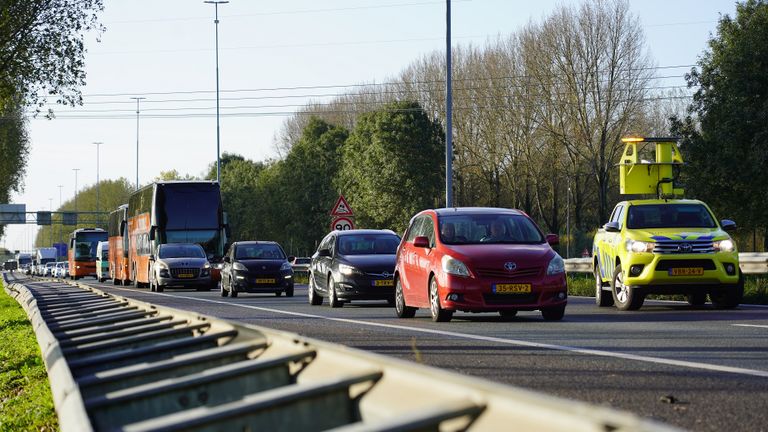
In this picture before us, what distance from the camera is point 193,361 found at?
518 centimetres

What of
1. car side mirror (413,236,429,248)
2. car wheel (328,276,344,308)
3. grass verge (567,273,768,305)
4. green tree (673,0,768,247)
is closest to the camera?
car side mirror (413,236,429,248)

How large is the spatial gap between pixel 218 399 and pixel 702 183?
4780 centimetres

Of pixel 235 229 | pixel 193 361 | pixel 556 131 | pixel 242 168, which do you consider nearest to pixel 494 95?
pixel 556 131

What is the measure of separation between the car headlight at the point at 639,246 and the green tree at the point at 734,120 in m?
29.8

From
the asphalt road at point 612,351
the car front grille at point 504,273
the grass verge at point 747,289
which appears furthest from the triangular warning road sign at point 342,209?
the car front grille at point 504,273

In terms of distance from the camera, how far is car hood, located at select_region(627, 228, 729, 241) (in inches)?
764

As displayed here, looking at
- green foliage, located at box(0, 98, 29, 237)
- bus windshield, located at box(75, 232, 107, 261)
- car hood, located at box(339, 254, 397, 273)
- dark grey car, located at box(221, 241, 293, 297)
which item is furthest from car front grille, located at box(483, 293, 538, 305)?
green foliage, located at box(0, 98, 29, 237)

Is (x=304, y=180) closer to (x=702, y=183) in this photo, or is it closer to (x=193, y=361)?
(x=702, y=183)

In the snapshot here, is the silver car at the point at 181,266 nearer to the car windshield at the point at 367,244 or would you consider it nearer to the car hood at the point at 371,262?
the car windshield at the point at 367,244

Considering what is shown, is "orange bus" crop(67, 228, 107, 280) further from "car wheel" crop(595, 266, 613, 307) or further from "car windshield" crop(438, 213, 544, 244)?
"car windshield" crop(438, 213, 544, 244)

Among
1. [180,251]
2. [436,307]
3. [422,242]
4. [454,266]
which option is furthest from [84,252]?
[454,266]

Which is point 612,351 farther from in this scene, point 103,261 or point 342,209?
point 103,261

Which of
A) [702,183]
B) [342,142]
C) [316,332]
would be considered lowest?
[316,332]

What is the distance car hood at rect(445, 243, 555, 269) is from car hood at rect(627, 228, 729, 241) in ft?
9.35
